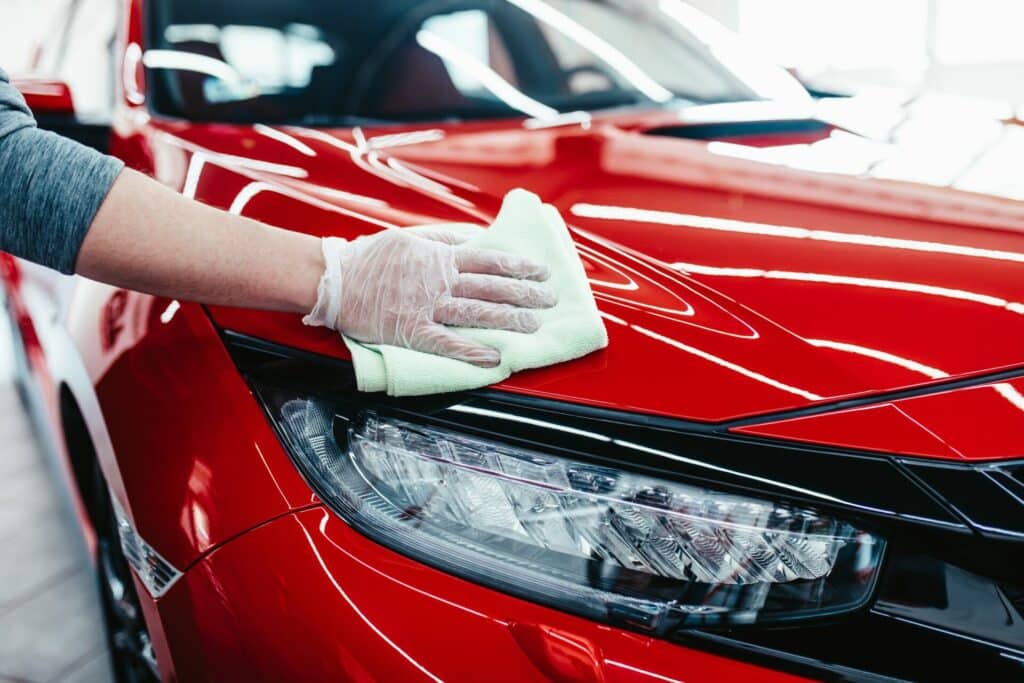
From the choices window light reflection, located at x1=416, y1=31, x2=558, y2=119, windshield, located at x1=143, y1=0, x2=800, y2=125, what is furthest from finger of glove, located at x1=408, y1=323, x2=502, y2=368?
window light reflection, located at x1=416, y1=31, x2=558, y2=119

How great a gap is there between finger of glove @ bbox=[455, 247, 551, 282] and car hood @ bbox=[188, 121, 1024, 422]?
54 millimetres

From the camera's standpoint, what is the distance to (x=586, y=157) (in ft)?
3.91

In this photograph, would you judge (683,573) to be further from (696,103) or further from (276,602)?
(696,103)

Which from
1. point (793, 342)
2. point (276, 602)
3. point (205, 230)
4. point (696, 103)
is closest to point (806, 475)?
point (793, 342)

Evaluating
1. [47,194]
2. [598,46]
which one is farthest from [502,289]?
[598,46]

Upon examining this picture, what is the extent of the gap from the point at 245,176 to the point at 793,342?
66 centimetres

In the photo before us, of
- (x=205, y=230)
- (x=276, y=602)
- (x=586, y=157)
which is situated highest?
(x=586, y=157)

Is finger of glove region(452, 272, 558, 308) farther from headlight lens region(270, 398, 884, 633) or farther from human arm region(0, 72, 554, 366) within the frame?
headlight lens region(270, 398, 884, 633)

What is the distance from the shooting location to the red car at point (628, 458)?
2.15 feet

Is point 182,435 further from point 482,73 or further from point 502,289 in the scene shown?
point 482,73

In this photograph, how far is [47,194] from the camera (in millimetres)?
833

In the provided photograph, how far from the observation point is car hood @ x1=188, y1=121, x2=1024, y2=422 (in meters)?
0.70

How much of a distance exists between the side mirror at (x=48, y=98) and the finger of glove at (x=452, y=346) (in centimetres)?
80

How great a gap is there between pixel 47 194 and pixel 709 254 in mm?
630
